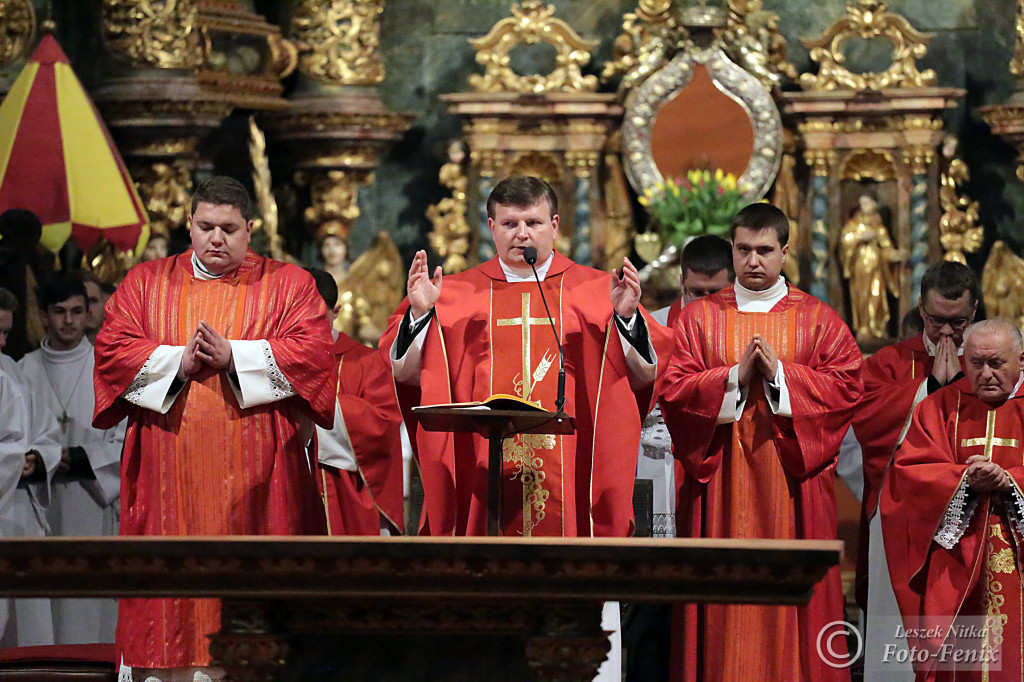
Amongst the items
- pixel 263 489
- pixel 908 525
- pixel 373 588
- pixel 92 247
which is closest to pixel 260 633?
pixel 373 588

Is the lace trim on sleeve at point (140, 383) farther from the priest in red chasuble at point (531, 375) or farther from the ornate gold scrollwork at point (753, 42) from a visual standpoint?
the ornate gold scrollwork at point (753, 42)

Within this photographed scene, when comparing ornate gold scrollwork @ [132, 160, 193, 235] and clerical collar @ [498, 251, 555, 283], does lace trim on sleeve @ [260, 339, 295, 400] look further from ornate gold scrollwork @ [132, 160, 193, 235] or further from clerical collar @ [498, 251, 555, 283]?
ornate gold scrollwork @ [132, 160, 193, 235]

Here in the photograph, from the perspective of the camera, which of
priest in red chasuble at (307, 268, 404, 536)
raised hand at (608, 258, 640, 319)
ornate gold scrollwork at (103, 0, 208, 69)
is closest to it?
raised hand at (608, 258, 640, 319)

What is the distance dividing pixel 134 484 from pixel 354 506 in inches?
52.8

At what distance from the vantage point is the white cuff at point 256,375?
589 cm

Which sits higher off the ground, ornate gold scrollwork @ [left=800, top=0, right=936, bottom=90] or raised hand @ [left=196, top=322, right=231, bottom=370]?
ornate gold scrollwork @ [left=800, top=0, right=936, bottom=90]

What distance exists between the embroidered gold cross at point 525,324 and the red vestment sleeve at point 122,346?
1222 mm

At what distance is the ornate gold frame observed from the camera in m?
11.5

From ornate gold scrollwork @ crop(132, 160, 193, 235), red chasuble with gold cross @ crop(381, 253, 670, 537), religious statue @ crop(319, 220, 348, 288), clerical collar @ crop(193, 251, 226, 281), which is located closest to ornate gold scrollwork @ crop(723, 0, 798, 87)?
religious statue @ crop(319, 220, 348, 288)

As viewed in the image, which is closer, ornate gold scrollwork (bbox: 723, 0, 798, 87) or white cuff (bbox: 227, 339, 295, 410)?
white cuff (bbox: 227, 339, 295, 410)

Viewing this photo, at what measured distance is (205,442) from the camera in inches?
236

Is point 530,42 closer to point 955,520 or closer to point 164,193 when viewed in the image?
point 164,193

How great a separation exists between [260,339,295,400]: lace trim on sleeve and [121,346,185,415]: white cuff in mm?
281

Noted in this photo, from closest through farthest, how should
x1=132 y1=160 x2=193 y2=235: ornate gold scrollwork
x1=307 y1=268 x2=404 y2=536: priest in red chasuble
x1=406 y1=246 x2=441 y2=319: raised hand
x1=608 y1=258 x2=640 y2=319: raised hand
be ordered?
x1=608 y1=258 x2=640 y2=319: raised hand < x1=406 y1=246 x2=441 y2=319: raised hand < x1=307 y1=268 x2=404 y2=536: priest in red chasuble < x1=132 y1=160 x2=193 y2=235: ornate gold scrollwork
